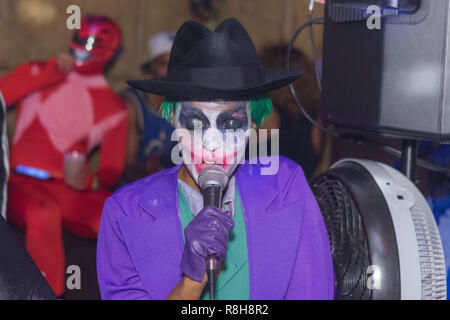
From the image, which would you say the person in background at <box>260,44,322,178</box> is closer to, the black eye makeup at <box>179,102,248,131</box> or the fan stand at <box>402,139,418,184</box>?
the fan stand at <box>402,139,418,184</box>

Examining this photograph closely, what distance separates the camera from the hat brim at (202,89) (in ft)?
3.43

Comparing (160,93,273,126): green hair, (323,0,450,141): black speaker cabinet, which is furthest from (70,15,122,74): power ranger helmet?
(160,93,273,126): green hair

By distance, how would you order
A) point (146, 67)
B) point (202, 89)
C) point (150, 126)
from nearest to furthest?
point (202, 89) < point (150, 126) < point (146, 67)

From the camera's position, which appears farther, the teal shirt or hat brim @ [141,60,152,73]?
hat brim @ [141,60,152,73]

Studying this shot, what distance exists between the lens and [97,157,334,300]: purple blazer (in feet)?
3.66

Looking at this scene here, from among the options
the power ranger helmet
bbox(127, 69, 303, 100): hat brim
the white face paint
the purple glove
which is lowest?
the purple glove

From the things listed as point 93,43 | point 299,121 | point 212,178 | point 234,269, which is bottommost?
point 234,269

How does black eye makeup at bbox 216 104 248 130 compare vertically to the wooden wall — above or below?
below

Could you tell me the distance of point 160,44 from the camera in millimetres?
3318

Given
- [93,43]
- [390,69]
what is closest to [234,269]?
[390,69]

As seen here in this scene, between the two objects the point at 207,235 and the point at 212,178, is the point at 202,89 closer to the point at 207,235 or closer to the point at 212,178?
Answer: the point at 212,178

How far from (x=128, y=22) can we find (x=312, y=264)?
8.88ft

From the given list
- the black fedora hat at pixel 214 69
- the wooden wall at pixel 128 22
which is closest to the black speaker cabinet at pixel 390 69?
the black fedora hat at pixel 214 69

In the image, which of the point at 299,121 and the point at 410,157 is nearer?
the point at 410,157
